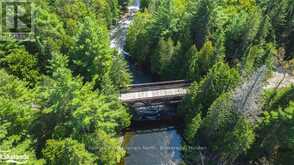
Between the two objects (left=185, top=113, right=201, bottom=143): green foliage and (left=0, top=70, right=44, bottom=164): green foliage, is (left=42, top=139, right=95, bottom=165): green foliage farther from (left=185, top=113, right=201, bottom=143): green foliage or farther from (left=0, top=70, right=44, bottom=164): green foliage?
(left=185, top=113, right=201, bottom=143): green foliage

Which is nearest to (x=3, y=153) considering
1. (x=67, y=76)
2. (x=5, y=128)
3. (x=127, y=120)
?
(x=5, y=128)

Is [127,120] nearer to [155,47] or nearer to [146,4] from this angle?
[155,47]

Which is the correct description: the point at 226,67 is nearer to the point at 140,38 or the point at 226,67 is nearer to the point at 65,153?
the point at 140,38

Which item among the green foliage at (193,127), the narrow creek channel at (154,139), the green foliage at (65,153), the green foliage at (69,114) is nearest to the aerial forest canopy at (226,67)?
the green foliage at (193,127)

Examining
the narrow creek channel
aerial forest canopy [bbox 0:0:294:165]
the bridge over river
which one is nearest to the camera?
aerial forest canopy [bbox 0:0:294:165]

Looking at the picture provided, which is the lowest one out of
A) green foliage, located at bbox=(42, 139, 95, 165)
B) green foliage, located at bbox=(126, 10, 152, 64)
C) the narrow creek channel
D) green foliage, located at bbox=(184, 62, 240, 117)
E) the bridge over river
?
the narrow creek channel

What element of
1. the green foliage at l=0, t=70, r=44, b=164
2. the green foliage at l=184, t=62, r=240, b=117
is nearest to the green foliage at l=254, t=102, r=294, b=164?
the green foliage at l=184, t=62, r=240, b=117
